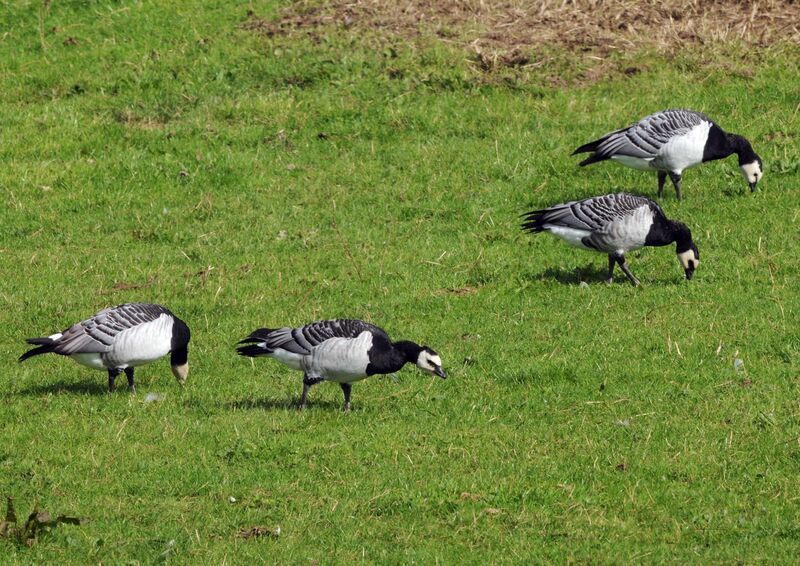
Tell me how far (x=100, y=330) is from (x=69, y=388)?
1.14m

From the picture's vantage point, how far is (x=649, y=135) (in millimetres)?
19266

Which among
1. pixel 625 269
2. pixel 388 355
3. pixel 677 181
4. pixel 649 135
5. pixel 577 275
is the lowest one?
pixel 577 275

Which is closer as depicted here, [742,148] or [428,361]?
[428,361]

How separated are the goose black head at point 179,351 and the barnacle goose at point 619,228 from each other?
533 centimetres

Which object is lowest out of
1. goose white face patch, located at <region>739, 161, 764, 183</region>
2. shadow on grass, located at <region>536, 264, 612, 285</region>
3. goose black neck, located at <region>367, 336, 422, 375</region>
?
shadow on grass, located at <region>536, 264, 612, 285</region>

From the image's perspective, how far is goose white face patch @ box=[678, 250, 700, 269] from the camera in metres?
16.8

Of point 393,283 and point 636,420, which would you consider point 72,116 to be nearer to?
point 393,283

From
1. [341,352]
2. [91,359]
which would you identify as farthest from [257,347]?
[91,359]

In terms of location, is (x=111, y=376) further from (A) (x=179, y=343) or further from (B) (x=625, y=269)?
(B) (x=625, y=269)

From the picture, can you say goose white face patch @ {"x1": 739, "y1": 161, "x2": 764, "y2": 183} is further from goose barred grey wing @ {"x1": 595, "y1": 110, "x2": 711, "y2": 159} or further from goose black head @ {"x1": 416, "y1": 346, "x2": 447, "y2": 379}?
goose black head @ {"x1": 416, "y1": 346, "x2": 447, "y2": 379}

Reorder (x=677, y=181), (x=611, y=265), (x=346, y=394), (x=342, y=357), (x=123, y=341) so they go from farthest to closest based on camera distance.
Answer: (x=677, y=181), (x=611, y=265), (x=123, y=341), (x=346, y=394), (x=342, y=357)

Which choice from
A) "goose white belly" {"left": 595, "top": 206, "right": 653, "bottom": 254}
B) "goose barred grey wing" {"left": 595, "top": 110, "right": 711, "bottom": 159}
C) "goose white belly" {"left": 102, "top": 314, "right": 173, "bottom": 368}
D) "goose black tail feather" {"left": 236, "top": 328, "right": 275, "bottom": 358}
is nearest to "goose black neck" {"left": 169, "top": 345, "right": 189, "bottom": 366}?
"goose white belly" {"left": 102, "top": 314, "right": 173, "bottom": 368}

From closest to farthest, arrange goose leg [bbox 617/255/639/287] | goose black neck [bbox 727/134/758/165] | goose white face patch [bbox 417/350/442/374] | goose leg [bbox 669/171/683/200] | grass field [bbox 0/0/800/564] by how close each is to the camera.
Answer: grass field [bbox 0/0/800/564] < goose white face patch [bbox 417/350/442/374] < goose leg [bbox 617/255/639/287] < goose black neck [bbox 727/134/758/165] < goose leg [bbox 669/171/683/200]

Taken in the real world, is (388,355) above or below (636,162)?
above
